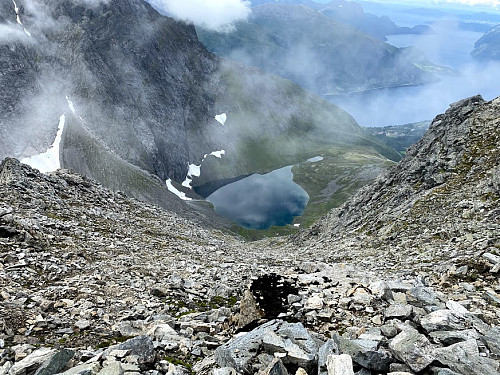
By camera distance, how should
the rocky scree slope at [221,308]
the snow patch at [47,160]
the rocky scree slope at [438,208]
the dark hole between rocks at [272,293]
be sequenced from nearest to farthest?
the rocky scree slope at [221,308] → the dark hole between rocks at [272,293] → the rocky scree slope at [438,208] → the snow patch at [47,160]

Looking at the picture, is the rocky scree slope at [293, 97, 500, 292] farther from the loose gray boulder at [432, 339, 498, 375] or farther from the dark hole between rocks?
the loose gray boulder at [432, 339, 498, 375]

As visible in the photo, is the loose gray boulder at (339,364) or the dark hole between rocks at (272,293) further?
the dark hole between rocks at (272,293)

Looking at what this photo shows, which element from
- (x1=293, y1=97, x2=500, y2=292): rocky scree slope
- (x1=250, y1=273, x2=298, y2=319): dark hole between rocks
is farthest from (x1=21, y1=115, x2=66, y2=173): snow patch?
(x1=250, y1=273, x2=298, y2=319): dark hole between rocks

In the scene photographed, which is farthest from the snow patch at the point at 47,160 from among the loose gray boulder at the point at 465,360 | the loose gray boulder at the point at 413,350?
the loose gray boulder at the point at 465,360

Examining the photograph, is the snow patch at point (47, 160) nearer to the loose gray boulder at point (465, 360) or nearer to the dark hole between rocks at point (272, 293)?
the dark hole between rocks at point (272, 293)

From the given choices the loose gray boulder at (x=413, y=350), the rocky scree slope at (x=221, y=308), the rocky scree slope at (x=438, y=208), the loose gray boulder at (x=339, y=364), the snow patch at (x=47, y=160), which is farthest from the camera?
the snow patch at (x=47, y=160)

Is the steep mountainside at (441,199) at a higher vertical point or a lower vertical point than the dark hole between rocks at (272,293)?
higher

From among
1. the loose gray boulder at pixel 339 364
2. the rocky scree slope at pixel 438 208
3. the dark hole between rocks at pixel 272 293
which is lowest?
the loose gray boulder at pixel 339 364
